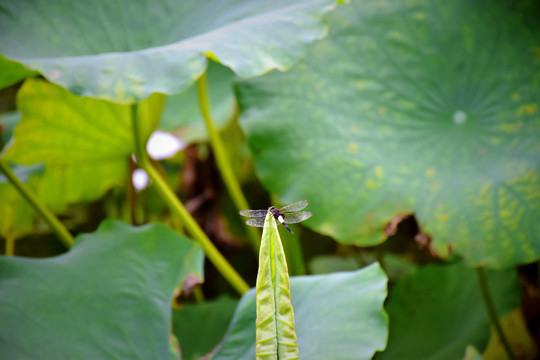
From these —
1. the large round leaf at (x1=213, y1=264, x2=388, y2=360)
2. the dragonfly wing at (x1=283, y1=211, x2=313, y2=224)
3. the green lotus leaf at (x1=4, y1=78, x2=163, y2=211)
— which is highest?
the green lotus leaf at (x1=4, y1=78, x2=163, y2=211)

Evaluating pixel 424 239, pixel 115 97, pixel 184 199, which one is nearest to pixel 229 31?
pixel 115 97

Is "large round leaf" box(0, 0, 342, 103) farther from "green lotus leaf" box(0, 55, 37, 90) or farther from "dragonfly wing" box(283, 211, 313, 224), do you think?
"dragonfly wing" box(283, 211, 313, 224)

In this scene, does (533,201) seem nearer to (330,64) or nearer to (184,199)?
(330,64)

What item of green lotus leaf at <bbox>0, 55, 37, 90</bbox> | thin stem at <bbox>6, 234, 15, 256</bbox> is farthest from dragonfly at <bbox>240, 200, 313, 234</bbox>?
thin stem at <bbox>6, 234, 15, 256</bbox>

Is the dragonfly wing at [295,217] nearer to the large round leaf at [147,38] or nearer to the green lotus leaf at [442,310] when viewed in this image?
the large round leaf at [147,38]

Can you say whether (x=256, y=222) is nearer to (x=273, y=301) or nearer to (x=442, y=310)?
(x=273, y=301)

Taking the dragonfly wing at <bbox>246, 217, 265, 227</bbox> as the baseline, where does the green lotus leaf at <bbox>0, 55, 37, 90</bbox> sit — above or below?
above
